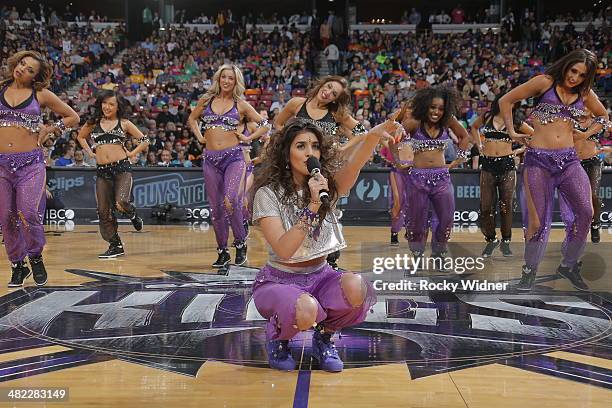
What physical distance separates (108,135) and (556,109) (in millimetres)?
5062

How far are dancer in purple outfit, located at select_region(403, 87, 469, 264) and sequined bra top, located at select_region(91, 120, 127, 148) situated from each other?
356 centimetres

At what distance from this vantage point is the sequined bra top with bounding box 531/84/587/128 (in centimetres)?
622

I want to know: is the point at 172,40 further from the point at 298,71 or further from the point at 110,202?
the point at 110,202

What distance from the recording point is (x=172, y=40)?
22.3 m

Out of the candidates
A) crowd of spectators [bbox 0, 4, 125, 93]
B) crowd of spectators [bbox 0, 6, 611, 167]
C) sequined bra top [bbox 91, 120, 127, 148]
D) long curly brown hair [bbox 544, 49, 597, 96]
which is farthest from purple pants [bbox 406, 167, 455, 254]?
crowd of spectators [bbox 0, 4, 125, 93]

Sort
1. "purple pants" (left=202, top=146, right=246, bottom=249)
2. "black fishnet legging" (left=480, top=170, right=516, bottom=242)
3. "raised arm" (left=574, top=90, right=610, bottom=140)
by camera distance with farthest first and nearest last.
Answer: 1. "black fishnet legging" (left=480, top=170, right=516, bottom=242)
2. "purple pants" (left=202, top=146, right=246, bottom=249)
3. "raised arm" (left=574, top=90, right=610, bottom=140)

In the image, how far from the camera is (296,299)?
3945mm

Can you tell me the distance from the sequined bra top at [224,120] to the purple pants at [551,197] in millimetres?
3061

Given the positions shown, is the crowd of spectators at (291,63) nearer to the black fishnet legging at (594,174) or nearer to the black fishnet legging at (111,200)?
the black fishnet legging at (111,200)

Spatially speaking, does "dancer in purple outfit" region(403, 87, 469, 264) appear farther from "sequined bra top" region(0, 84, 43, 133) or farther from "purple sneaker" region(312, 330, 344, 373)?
"sequined bra top" region(0, 84, 43, 133)

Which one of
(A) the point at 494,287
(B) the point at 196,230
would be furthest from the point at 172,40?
(A) the point at 494,287

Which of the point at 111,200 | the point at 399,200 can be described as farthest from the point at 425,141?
the point at 111,200

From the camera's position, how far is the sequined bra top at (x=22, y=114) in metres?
6.48

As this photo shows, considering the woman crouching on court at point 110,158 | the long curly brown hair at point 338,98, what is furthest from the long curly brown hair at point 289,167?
the woman crouching on court at point 110,158
